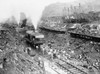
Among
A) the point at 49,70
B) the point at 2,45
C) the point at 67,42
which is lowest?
the point at 49,70

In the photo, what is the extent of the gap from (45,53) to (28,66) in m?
10.7

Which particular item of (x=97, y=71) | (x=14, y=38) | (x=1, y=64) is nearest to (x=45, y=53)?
(x=97, y=71)

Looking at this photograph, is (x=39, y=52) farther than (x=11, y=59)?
Yes

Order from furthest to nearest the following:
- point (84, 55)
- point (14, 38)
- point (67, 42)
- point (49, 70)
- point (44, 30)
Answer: point (44, 30) < point (67, 42) < point (84, 55) < point (49, 70) < point (14, 38)

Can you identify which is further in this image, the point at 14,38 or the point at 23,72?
the point at 14,38

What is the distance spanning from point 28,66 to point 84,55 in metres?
10.4

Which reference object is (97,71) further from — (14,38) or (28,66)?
(14,38)

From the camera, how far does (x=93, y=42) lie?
64.4 ft

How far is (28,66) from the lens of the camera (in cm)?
936

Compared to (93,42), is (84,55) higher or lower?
lower

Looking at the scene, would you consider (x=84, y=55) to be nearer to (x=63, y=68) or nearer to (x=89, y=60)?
(x=89, y=60)

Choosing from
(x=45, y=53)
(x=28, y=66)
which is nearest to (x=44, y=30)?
(x=45, y=53)

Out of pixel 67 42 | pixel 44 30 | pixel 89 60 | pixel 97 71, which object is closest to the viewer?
pixel 97 71

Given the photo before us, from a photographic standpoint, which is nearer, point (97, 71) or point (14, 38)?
point (14, 38)
